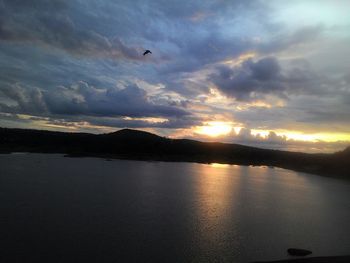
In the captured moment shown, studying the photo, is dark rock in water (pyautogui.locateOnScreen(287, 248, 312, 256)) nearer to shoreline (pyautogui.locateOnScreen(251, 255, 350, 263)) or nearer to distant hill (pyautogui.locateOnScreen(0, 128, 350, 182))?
shoreline (pyautogui.locateOnScreen(251, 255, 350, 263))

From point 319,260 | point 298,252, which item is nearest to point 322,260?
point 319,260

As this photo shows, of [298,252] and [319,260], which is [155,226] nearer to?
[298,252]

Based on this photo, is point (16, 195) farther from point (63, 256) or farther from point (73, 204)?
point (63, 256)

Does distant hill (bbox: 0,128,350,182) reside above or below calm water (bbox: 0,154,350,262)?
above

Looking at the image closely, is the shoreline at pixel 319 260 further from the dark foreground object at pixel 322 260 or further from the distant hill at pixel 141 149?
the distant hill at pixel 141 149

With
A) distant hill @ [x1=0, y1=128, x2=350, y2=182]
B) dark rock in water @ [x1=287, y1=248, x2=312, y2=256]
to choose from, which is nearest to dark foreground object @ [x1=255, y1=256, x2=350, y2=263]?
dark rock in water @ [x1=287, y1=248, x2=312, y2=256]

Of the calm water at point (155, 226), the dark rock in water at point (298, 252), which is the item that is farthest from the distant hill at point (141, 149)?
the dark rock in water at point (298, 252)

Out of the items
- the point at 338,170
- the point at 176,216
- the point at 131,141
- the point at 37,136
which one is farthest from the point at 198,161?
the point at 176,216

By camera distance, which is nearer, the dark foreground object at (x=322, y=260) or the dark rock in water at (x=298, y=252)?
the dark foreground object at (x=322, y=260)
